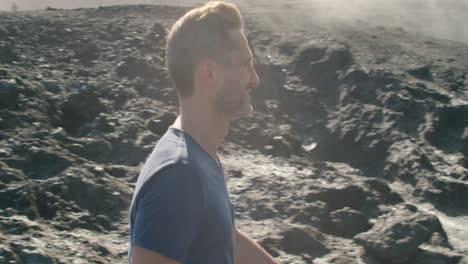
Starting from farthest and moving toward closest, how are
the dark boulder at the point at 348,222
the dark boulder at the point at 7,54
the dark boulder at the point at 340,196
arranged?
1. the dark boulder at the point at 7,54
2. the dark boulder at the point at 340,196
3. the dark boulder at the point at 348,222

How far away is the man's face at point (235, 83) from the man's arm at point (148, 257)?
21.0 inches

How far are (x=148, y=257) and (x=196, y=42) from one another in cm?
68

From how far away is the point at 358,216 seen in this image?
18.4 ft

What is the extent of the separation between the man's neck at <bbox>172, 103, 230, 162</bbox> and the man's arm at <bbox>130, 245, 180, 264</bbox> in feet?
1.31

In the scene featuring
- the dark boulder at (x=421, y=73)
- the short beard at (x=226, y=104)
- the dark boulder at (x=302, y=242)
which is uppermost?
the short beard at (x=226, y=104)

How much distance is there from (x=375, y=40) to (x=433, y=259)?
17.0ft

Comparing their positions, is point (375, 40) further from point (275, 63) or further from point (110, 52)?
point (110, 52)

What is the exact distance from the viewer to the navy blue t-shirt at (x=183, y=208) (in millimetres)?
1965

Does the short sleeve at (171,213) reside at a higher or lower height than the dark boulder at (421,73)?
higher

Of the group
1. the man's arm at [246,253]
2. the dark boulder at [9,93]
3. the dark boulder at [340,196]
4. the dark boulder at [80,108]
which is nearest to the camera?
the man's arm at [246,253]

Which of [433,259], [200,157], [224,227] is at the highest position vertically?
[200,157]

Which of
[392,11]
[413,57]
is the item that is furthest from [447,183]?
[392,11]

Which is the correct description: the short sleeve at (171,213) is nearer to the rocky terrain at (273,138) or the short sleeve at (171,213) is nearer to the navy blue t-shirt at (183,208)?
the navy blue t-shirt at (183,208)

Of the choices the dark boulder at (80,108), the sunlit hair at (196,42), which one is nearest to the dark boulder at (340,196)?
the dark boulder at (80,108)
